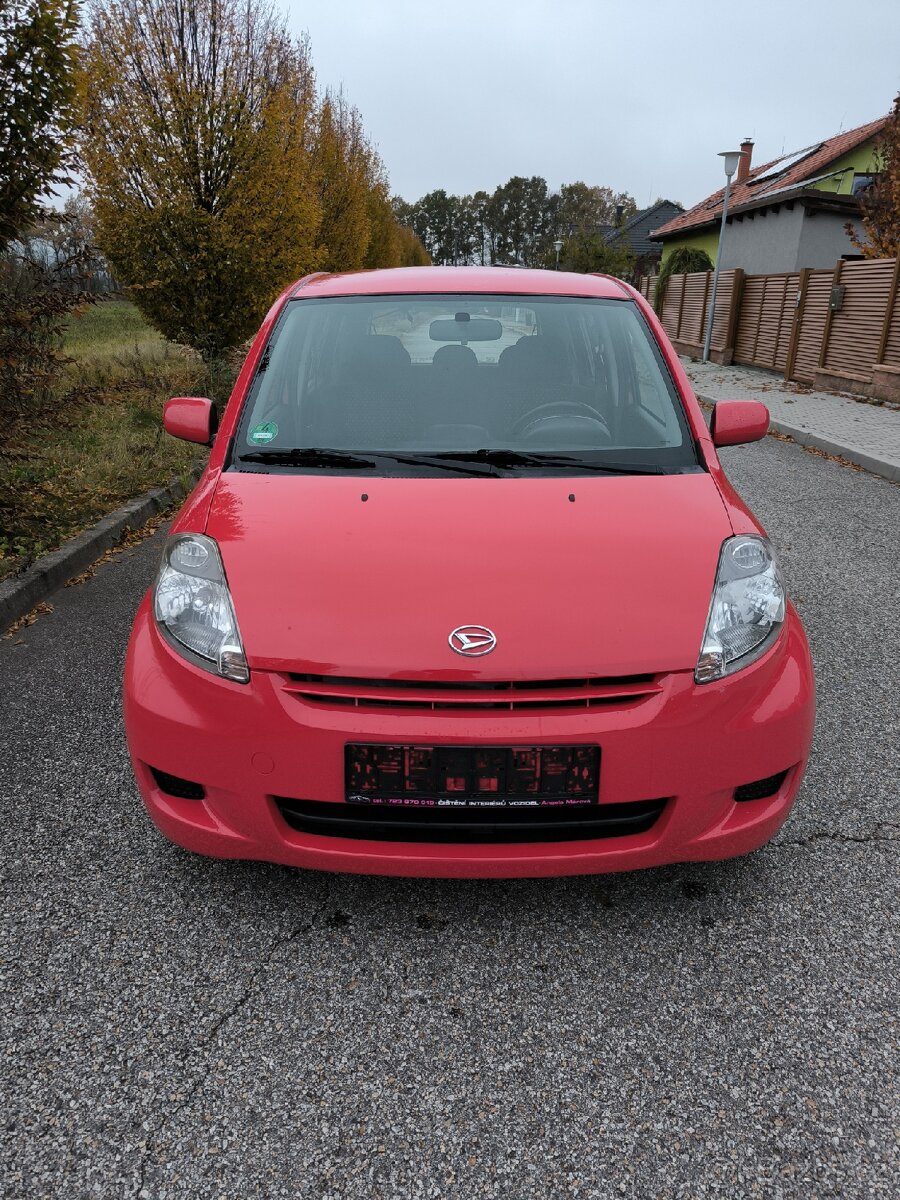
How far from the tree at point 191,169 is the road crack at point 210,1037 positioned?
10017 mm

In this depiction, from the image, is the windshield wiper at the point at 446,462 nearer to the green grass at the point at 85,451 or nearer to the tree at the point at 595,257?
the green grass at the point at 85,451

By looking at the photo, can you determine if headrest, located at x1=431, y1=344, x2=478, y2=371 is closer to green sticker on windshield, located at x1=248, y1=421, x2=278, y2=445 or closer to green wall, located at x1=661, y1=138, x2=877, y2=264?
green sticker on windshield, located at x1=248, y1=421, x2=278, y2=445

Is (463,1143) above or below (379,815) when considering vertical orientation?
below

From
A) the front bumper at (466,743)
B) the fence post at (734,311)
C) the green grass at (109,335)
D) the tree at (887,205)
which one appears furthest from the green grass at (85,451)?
the tree at (887,205)

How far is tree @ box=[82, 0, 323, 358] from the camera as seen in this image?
1032 cm

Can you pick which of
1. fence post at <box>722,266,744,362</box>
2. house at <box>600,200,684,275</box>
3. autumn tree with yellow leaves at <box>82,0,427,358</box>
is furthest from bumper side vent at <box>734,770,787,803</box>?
house at <box>600,200,684,275</box>

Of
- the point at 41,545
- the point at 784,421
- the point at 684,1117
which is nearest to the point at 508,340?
the point at 684,1117

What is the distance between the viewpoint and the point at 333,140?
22.8 m

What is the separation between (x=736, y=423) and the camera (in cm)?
293

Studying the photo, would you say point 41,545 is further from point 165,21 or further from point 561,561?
point 165,21

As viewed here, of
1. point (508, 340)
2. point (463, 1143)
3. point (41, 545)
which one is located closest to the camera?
point (463, 1143)

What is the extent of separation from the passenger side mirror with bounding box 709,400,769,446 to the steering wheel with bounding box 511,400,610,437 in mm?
450

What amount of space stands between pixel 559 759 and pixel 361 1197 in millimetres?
893

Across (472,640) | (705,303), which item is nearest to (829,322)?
(705,303)
